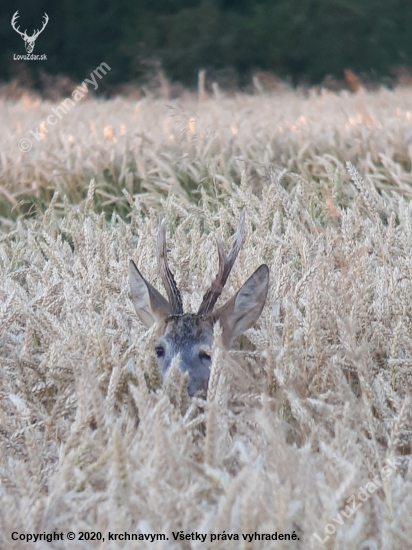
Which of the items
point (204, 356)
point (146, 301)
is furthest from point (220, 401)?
point (146, 301)

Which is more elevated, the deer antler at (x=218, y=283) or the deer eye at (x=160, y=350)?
the deer antler at (x=218, y=283)

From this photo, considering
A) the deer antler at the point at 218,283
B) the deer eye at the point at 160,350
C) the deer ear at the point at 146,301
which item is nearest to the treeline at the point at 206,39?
the deer ear at the point at 146,301

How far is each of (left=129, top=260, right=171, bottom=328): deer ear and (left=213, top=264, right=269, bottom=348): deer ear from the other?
237 millimetres

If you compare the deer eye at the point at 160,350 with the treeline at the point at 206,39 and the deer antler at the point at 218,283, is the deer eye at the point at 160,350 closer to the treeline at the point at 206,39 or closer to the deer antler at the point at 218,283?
the deer antler at the point at 218,283

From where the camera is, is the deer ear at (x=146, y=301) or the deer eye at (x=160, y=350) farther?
the deer ear at (x=146, y=301)

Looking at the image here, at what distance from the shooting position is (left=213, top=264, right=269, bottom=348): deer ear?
277 cm

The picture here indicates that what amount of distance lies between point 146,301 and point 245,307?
424mm

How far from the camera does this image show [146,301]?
297 cm

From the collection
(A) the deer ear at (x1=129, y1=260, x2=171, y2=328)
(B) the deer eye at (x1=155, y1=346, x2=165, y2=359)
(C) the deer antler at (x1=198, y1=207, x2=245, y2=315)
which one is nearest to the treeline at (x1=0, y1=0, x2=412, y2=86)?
(A) the deer ear at (x1=129, y1=260, x2=171, y2=328)

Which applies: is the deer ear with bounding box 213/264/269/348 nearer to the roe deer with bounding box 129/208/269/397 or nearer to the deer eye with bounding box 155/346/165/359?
the roe deer with bounding box 129/208/269/397

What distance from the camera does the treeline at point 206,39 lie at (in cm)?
1892

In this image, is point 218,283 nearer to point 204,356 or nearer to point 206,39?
point 204,356

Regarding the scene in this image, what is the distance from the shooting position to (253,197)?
4898 millimetres

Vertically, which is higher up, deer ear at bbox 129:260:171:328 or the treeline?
the treeline
